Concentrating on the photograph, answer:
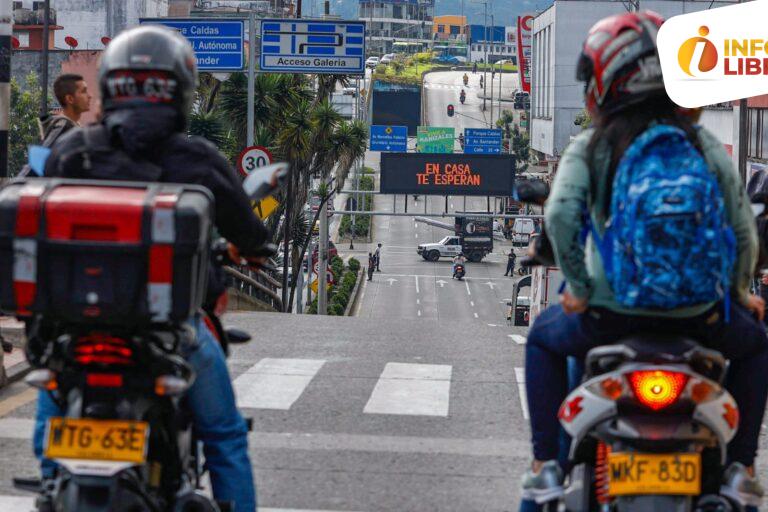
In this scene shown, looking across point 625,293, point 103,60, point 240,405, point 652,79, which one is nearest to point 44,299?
point 103,60

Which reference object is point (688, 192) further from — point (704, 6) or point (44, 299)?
point (704, 6)

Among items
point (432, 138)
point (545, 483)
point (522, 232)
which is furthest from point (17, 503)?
point (432, 138)

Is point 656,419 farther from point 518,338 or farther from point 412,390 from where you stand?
point 518,338

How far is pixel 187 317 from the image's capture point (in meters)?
3.98

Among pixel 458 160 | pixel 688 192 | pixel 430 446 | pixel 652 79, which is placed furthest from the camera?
pixel 458 160

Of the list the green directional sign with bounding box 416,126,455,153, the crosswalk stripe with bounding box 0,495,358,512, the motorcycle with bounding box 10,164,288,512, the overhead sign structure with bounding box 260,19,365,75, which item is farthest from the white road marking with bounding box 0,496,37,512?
the green directional sign with bounding box 416,126,455,153

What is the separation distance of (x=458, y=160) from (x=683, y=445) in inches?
1862

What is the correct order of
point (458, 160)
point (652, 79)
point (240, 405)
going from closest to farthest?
point (652, 79), point (240, 405), point (458, 160)

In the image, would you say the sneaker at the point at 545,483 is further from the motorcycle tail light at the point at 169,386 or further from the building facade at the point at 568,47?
the building facade at the point at 568,47

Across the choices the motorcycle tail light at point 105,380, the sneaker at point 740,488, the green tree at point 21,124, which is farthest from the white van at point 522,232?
the motorcycle tail light at point 105,380

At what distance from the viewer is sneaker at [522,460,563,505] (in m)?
4.39

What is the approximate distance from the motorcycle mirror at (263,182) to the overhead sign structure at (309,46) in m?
25.7

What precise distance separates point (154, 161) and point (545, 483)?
160cm

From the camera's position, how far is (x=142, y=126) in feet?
14.2
